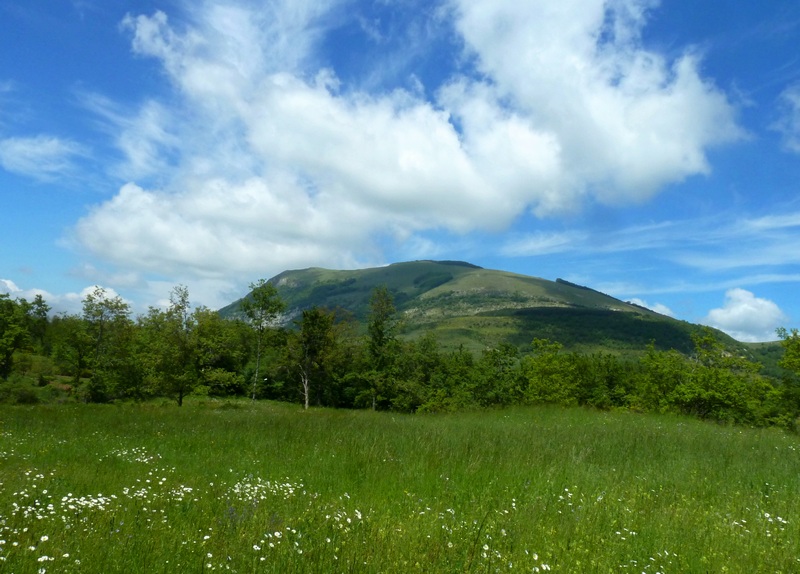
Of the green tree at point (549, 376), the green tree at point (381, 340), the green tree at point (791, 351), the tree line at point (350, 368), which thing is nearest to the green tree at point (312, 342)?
the tree line at point (350, 368)

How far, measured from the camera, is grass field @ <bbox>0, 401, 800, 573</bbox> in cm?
481

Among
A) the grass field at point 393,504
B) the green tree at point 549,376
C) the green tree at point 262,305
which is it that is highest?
the green tree at point 262,305

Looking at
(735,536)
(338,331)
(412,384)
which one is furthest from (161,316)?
(735,536)

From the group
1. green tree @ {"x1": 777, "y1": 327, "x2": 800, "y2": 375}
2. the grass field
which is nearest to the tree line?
green tree @ {"x1": 777, "y1": 327, "x2": 800, "y2": 375}

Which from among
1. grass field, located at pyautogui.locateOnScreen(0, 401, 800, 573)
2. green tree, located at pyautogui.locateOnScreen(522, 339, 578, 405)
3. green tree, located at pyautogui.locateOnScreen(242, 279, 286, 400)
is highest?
green tree, located at pyautogui.locateOnScreen(242, 279, 286, 400)

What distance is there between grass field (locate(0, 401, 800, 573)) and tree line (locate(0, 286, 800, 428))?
1688 centimetres

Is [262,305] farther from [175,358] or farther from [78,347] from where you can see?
[78,347]

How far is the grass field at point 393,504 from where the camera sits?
4.81 m

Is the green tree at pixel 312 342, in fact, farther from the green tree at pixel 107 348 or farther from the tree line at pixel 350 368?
the green tree at pixel 107 348

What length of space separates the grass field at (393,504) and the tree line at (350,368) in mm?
16880

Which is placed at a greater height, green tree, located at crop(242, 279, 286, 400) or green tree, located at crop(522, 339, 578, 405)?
green tree, located at crop(242, 279, 286, 400)

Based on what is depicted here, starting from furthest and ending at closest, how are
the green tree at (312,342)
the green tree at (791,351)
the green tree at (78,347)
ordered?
the green tree at (312,342) → the green tree at (78,347) → the green tree at (791,351)

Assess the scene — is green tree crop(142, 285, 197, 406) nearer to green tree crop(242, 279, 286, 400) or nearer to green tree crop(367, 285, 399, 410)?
green tree crop(242, 279, 286, 400)

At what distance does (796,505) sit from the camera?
284 inches
